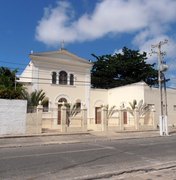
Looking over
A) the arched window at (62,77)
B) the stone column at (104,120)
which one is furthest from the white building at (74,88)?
the stone column at (104,120)

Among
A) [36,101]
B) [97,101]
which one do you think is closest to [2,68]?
[36,101]

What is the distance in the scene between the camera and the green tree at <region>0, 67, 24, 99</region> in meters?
22.3

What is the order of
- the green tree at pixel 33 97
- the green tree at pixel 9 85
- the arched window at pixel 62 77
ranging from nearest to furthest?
1. the green tree at pixel 9 85
2. the green tree at pixel 33 97
3. the arched window at pixel 62 77

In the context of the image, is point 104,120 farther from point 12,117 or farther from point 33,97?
point 12,117

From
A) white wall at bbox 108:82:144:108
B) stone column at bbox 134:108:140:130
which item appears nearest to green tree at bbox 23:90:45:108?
stone column at bbox 134:108:140:130

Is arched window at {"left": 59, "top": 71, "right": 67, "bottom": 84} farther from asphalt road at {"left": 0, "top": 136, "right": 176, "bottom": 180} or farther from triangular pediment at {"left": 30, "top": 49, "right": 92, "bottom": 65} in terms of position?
asphalt road at {"left": 0, "top": 136, "right": 176, "bottom": 180}

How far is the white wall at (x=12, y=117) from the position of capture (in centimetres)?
2069

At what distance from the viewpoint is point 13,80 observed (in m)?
28.9

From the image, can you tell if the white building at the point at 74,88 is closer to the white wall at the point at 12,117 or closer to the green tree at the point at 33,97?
the green tree at the point at 33,97

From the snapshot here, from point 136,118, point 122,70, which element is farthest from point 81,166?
point 122,70

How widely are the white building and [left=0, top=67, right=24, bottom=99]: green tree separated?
2177mm

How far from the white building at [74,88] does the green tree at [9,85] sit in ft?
7.14

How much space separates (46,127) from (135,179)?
2047 centimetres

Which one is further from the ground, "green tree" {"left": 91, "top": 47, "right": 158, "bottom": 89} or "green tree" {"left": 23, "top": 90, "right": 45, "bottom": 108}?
"green tree" {"left": 91, "top": 47, "right": 158, "bottom": 89}
